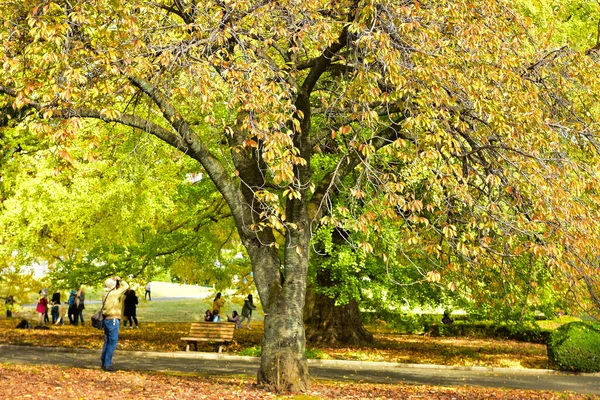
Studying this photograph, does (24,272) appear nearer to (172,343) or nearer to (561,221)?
(172,343)

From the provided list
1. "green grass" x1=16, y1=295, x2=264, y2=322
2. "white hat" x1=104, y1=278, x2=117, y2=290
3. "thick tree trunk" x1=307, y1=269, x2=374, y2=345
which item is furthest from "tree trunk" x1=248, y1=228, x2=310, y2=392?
"green grass" x1=16, y1=295, x2=264, y2=322

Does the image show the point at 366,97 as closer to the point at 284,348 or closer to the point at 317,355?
the point at 284,348

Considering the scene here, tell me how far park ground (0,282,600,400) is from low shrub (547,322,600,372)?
3.39ft

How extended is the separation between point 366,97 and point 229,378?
7170 mm

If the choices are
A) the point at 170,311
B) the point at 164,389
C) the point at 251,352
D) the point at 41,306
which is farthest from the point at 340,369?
the point at 170,311

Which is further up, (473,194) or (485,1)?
(485,1)

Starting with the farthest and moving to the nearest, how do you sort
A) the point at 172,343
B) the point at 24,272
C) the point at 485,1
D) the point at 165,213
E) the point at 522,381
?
the point at 24,272
the point at 172,343
the point at 165,213
the point at 522,381
the point at 485,1

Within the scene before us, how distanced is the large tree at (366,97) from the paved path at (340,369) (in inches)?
207

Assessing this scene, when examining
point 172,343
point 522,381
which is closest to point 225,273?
point 172,343

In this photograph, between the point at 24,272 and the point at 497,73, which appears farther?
the point at 24,272

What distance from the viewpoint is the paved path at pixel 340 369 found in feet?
50.7

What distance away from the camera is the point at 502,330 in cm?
3200

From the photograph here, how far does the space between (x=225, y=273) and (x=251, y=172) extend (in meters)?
15.0

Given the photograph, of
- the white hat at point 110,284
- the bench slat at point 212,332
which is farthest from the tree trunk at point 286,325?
the bench slat at point 212,332
